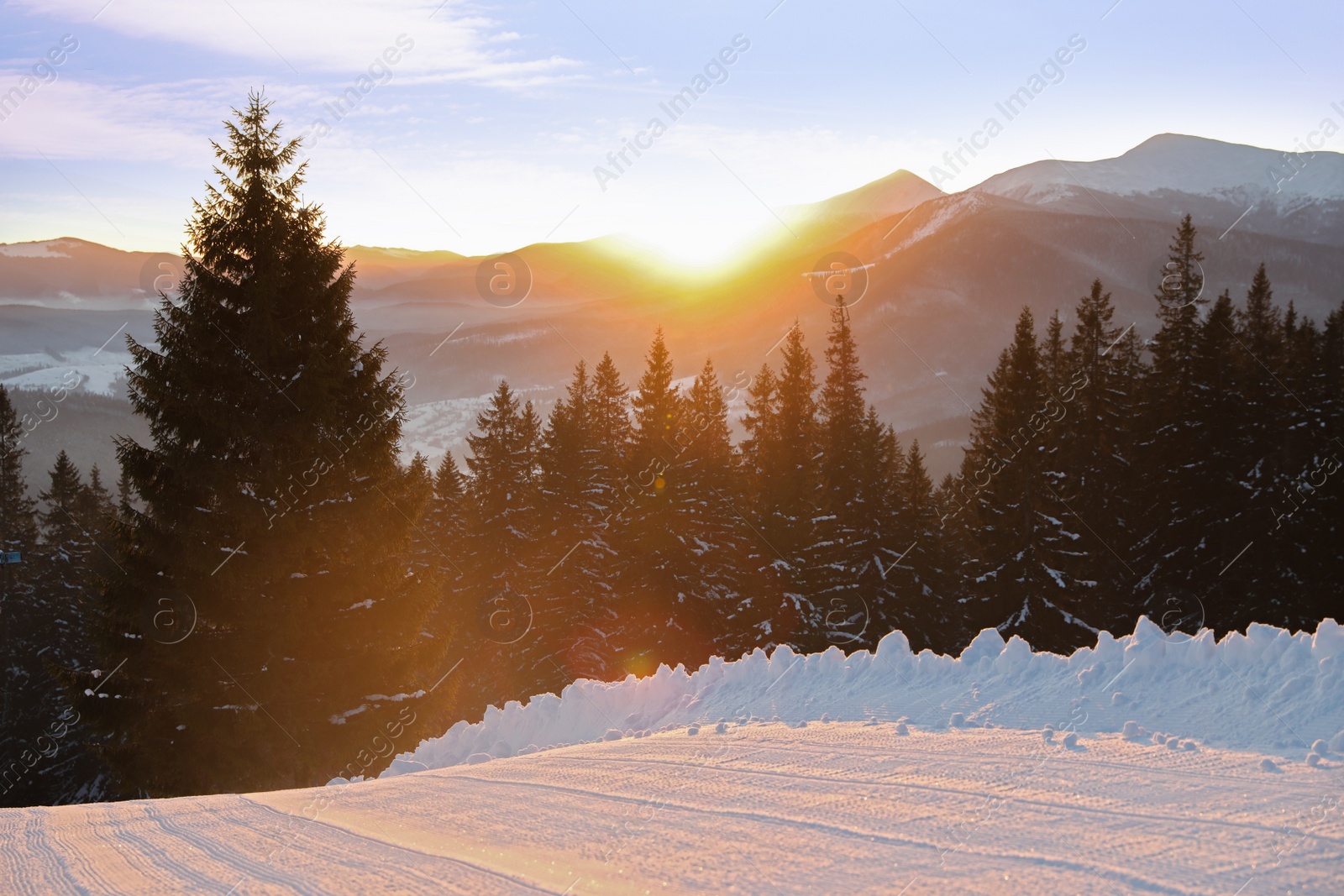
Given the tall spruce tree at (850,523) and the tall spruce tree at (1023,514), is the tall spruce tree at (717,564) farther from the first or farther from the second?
the tall spruce tree at (1023,514)

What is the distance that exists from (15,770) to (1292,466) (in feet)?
166

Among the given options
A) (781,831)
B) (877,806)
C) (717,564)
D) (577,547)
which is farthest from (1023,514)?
(781,831)

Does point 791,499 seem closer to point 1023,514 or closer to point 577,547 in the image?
point 1023,514

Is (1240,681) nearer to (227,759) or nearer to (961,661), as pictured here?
(961,661)

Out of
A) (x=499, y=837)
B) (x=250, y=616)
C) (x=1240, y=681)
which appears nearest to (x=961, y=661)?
(x=1240, y=681)

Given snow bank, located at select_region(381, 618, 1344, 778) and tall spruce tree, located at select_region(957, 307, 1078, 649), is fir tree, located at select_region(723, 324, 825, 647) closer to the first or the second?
→ tall spruce tree, located at select_region(957, 307, 1078, 649)

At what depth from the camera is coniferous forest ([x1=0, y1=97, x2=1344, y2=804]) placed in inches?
588

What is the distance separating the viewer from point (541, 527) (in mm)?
36500

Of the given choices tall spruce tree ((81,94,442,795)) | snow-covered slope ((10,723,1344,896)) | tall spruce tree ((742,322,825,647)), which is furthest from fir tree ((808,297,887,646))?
snow-covered slope ((10,723,1344,896))

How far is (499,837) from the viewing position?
5.09m

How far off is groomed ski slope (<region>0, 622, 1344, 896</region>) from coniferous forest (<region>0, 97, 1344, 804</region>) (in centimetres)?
880

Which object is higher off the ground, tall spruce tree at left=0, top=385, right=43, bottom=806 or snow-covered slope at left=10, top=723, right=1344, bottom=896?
snow-covered slope at left=10, top=723, right=1344, bottom=896

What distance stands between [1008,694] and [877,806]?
2818mm

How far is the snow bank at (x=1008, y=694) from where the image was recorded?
6.02 meters
